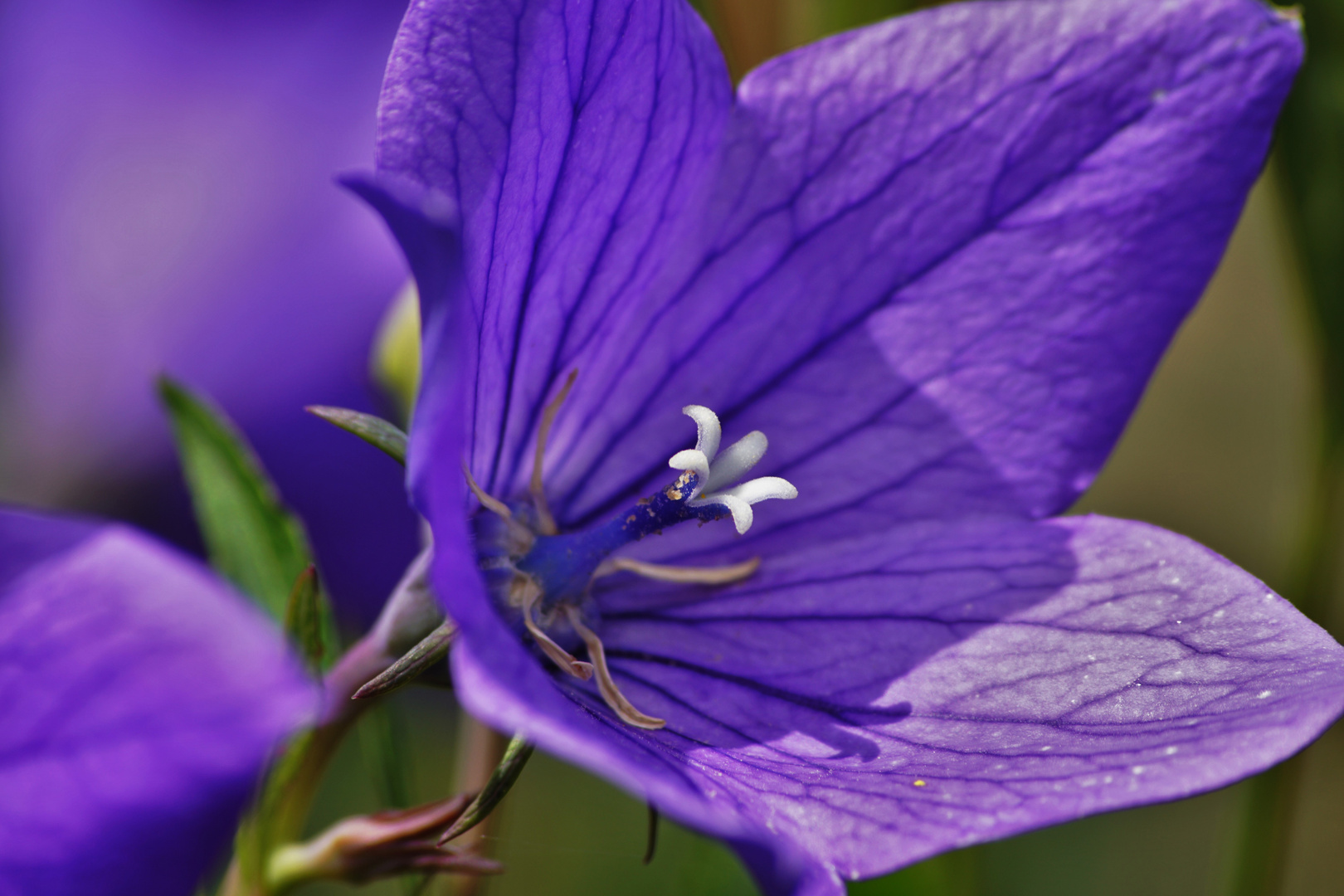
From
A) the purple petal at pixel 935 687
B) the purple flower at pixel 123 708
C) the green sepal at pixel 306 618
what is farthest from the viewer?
the green sepal at pixel 306 618

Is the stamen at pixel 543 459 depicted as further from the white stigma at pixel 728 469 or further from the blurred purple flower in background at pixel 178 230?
the blurred purple flower in background at pixel 178 230

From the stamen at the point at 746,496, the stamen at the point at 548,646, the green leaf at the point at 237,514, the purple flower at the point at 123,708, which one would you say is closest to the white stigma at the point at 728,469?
the stamen at the point at 746,496

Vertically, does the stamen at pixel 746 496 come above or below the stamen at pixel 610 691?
above

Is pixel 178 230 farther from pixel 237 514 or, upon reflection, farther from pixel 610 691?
pixel 610 691

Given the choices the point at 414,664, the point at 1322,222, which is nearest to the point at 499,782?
the point at 414,664

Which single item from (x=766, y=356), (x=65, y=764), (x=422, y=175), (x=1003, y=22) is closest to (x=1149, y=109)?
(x=1003, y=22)

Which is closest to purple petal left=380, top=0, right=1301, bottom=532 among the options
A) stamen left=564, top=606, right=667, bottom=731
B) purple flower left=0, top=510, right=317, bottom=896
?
stamen left=564, top=606, right=667, bottom=731
